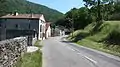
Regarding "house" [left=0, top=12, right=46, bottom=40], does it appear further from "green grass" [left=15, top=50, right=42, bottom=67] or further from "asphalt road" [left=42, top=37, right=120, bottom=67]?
"green grass" [left=15, top=50, right=42, bottom=67]

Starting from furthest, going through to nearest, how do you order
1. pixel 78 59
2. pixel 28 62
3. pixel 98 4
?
pixel 98 4 → pixel 78 59 → pixel 28 62

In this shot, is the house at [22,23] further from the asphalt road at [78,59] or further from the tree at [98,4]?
the asphalt road at [78,59]

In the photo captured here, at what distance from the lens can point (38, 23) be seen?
291 ft

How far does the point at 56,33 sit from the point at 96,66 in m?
130

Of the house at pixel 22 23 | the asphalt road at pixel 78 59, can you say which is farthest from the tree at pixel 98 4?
the asphalt road at pixel 78 59

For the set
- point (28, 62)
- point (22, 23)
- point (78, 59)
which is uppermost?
point (22, 23)

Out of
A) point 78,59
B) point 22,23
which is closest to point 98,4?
point 22,23

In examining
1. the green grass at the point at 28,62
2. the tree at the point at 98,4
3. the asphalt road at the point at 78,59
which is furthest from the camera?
the tree at the point at 98,4

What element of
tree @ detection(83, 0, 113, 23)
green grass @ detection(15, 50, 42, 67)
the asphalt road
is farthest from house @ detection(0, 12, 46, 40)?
green grass @ detection(15, 50, 42, 67)

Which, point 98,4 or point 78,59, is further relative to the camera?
point 98,4

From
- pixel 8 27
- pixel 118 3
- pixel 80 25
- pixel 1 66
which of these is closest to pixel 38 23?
pixel 8 27

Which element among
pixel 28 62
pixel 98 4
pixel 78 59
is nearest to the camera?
pixel 28 62

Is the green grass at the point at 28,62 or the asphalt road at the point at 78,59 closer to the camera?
the green grass at the point at 28,62

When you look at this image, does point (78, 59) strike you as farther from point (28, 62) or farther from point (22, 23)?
point (22, 23)
